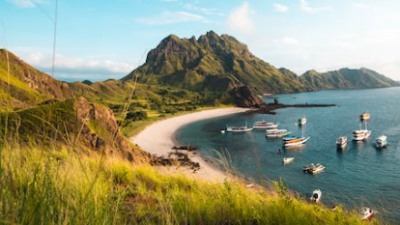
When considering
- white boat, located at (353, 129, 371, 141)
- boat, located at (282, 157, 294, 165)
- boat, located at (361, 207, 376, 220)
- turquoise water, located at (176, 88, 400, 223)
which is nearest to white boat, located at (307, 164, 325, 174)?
turquoise water, located at (176, 88, 400, 223)

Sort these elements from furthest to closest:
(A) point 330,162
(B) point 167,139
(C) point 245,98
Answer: (C) point 245,98, (B) point 167,139, (A) point 330,162

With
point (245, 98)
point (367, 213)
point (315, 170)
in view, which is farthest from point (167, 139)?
point (245, 98)

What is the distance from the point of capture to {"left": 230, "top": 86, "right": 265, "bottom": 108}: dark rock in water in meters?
153

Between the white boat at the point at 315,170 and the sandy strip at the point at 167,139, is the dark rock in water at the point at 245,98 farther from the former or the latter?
the white boat at the point at 315,170

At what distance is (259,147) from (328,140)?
1841 cm

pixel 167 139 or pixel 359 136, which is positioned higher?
pixel 359 136

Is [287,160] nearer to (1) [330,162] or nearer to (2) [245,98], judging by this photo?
(1) [330,162]

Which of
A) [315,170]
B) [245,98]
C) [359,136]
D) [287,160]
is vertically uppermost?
[245,98]

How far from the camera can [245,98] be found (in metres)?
156

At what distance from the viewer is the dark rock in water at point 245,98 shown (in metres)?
153

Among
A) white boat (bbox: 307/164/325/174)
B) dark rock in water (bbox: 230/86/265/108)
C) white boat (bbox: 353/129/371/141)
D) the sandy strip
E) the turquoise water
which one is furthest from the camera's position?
dark rock in water (bbox: 230/86/265/108)

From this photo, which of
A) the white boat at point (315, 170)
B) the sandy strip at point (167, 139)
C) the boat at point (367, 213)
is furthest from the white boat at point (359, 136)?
the boat at point (367, 213)

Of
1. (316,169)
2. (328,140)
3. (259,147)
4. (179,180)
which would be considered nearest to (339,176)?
(316,169)

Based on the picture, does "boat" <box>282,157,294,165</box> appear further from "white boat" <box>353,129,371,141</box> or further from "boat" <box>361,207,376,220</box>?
"boat" <box>361,207,376,220</box>
